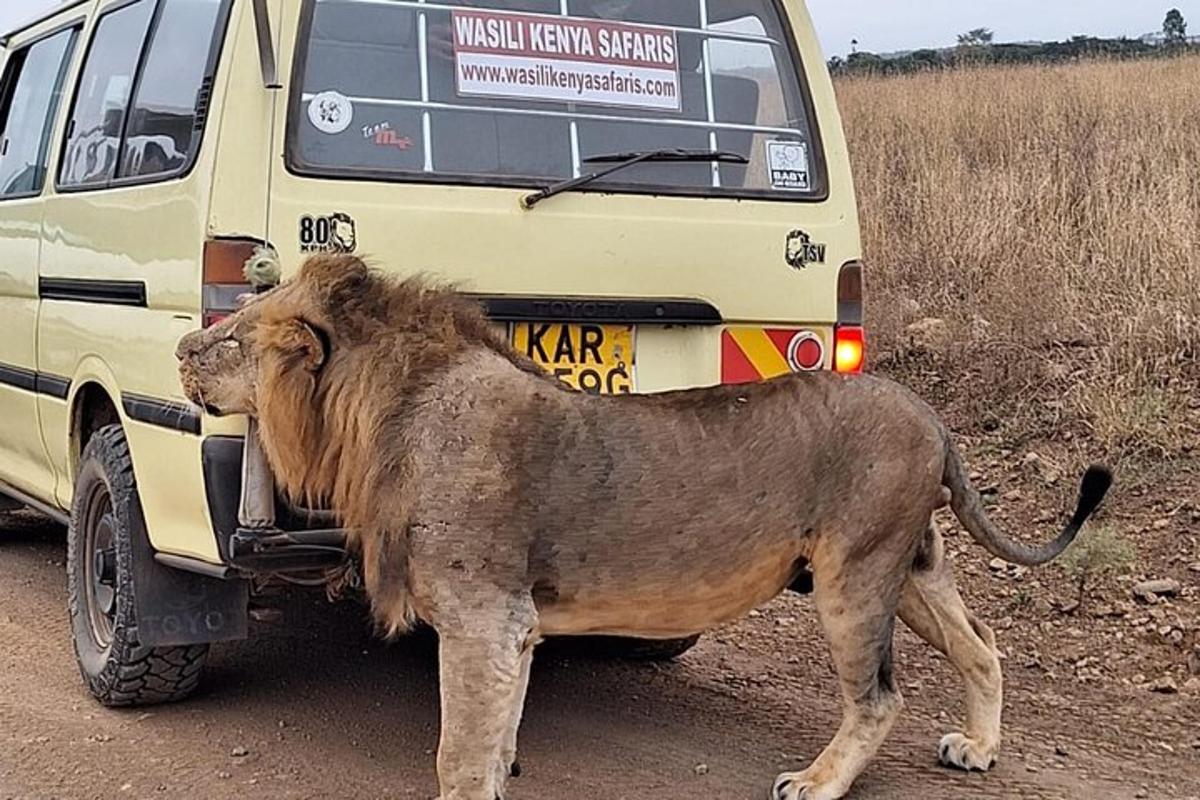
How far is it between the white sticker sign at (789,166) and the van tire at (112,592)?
2.28m

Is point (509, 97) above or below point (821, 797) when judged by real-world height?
above

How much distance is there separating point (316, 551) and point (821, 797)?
5.05ft

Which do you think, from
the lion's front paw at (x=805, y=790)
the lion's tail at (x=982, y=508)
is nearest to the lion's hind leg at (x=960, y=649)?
the lion's tail at (x=982, y=508)

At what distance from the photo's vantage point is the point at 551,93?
4789 mm

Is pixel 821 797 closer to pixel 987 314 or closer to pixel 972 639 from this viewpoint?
pixel 972 639

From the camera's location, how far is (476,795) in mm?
3857

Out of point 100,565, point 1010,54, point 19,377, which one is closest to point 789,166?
point 100,565

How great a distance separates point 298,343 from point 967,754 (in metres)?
2.28

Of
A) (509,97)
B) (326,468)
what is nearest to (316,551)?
(326,468)

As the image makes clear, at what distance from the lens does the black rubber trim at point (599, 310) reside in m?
4.54

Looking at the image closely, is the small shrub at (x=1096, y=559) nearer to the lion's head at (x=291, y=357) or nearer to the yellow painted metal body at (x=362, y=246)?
the yellow painted metal body at (x=362, y=246)

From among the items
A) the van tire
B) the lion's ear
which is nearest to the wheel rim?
the van tire

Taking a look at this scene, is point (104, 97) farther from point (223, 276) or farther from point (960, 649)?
point (960, 649)

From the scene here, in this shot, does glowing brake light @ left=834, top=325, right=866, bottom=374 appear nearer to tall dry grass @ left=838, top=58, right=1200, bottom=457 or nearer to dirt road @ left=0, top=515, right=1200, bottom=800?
dirt road @ left=0, top=515, right=1200, bottom=800
